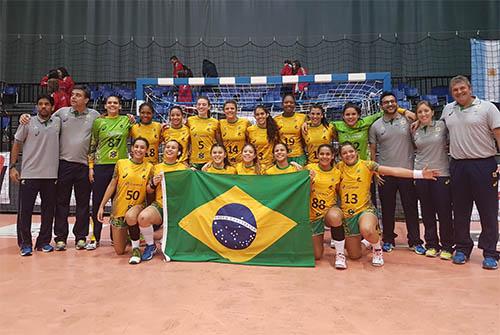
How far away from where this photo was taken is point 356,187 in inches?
146

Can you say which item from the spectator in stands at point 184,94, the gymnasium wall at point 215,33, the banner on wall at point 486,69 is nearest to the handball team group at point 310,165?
the spectator in stands at point 184,94

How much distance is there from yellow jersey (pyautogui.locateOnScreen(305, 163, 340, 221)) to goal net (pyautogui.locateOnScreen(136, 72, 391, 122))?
7.25 feet

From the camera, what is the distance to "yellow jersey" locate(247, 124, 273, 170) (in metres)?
4.29

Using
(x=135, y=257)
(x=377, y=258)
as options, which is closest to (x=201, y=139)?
(x=135, y=257)

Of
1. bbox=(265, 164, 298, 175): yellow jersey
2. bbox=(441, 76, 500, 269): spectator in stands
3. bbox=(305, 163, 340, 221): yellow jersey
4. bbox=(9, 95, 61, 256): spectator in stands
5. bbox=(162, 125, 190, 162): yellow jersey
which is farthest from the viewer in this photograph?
bbox=(162, 125, 190, 162): yellow jersey

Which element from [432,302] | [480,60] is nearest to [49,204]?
[432,302]

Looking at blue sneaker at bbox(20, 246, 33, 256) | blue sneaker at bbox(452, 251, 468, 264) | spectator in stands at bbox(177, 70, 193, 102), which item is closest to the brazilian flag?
blue sneaker at bbox(452, 251, 468, 264)

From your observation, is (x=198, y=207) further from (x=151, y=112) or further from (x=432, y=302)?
(x=432, y=302)

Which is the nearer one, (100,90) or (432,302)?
(432,302)

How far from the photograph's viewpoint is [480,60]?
30.5ft

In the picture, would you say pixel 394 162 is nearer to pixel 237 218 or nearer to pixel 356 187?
pixel 356 187

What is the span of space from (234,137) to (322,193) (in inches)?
48.5

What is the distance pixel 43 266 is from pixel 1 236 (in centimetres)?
193

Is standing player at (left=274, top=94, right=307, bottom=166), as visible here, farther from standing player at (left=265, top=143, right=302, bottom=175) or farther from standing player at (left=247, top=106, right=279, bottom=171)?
standing player at (left=265, top=143, right=302, bottom=175)
